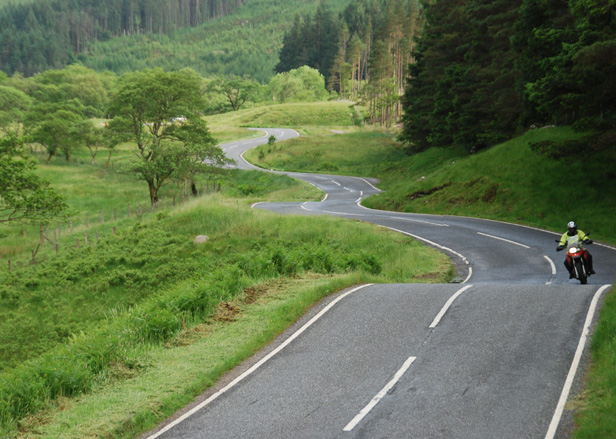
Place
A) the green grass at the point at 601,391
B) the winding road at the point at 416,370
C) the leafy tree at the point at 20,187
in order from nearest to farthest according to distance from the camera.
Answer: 1. the green grass at the point at 601,391
2. the winding road at the point at 416,370
3. the leafy tree at the point at 20,187

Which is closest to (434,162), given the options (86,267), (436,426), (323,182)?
(323,182)

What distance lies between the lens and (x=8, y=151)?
30.3 metres

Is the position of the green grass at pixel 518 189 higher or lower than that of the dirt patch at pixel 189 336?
higher

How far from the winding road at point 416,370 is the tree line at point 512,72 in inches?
494

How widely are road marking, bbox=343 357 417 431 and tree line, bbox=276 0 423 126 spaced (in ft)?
256

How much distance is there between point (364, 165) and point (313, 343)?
57.6 meters

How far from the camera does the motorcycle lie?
50.2 feet

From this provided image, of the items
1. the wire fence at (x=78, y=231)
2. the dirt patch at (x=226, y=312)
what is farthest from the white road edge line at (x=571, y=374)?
the wire fence at (x=78, y=231)

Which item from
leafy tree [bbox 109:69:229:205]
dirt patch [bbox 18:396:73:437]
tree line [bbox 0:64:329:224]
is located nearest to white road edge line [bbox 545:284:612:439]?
dirt patch [bbox 18:396:73:437]

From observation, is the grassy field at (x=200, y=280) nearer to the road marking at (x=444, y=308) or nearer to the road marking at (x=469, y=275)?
the road marking at (x=469, y=275)

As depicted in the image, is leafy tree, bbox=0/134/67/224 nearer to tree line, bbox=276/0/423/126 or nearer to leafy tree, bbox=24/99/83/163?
leafy tree, bbox=24/99/83/163

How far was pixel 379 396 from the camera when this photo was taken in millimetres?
8227

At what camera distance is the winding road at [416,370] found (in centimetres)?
740

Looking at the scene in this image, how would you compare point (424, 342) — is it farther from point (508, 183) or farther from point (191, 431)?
point (508, 183)
